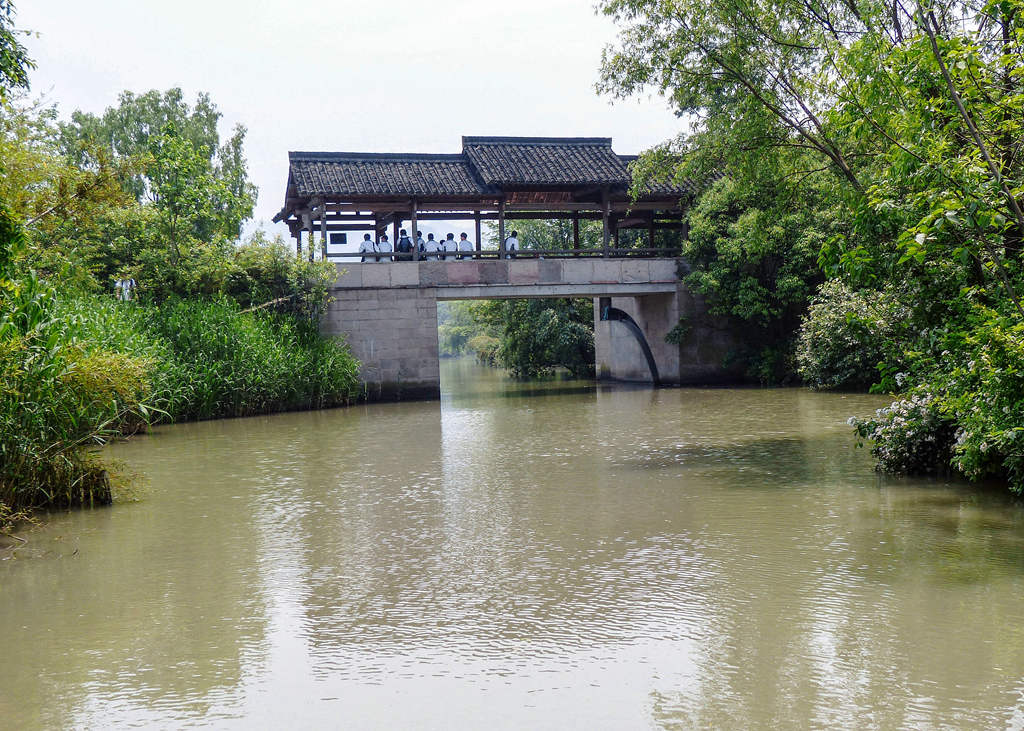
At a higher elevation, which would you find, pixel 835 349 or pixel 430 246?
pixel 430 246

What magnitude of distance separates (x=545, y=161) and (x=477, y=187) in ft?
6.83

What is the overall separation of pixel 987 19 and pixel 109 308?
13.0 meters

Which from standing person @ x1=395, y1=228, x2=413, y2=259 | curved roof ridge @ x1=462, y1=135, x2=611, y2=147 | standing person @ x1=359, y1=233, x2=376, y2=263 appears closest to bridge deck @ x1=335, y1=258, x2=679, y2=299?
standing person @ x1=359, y1=233, x2=376, y2=263

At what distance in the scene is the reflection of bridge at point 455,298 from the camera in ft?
66.1

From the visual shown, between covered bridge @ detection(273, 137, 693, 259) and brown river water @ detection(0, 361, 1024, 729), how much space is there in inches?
470

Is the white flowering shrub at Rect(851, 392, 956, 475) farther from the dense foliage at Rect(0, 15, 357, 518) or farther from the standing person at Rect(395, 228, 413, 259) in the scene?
the standing person at Rect(395, 228, 413, 259)

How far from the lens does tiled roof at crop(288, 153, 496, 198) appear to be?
20.6 meters

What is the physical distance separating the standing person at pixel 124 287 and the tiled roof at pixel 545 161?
7.79 metres

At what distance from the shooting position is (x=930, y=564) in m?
5.57

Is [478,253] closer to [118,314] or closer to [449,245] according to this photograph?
[449,245]

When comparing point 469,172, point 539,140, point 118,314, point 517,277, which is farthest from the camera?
point 539,140

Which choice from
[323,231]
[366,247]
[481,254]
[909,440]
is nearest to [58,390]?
[909,440]

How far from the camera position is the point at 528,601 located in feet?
16.8

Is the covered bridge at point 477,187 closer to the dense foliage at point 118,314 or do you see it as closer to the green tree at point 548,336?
the dense foliage at point 118,314
